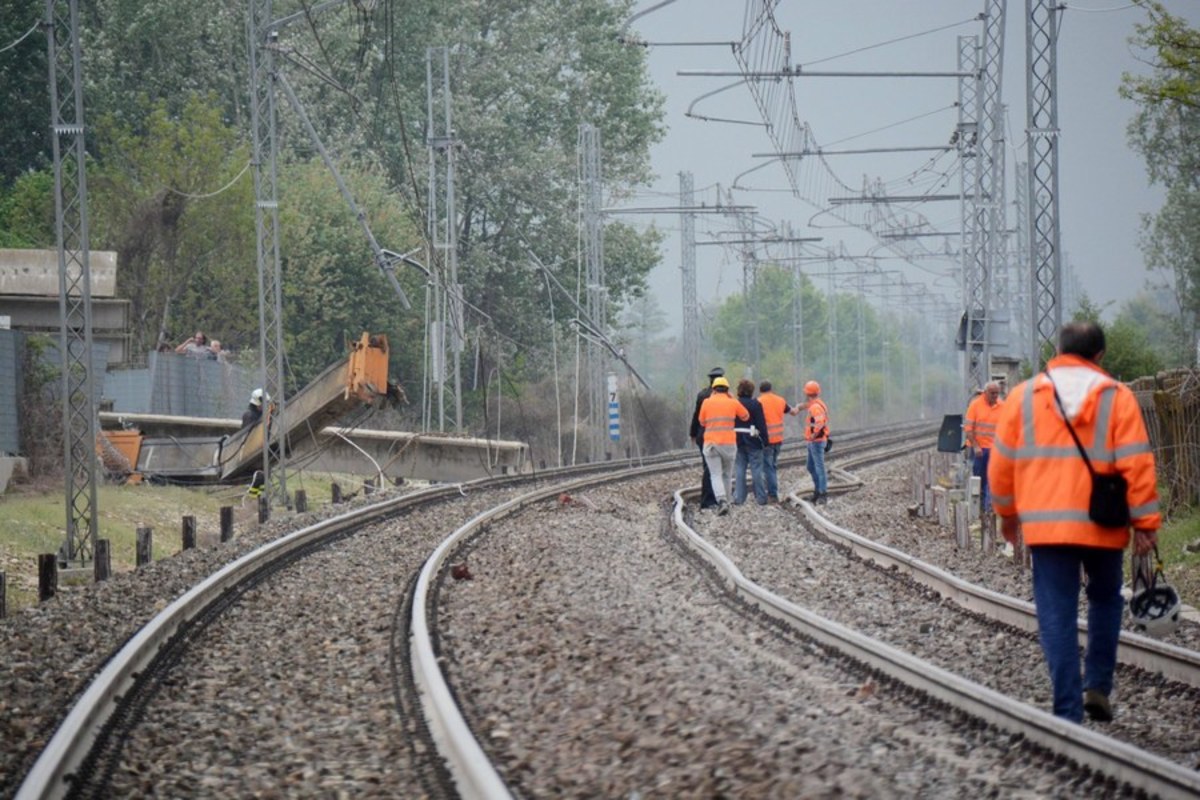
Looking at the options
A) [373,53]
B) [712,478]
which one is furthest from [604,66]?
[712,478]

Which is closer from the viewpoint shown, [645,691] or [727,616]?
[645,691]

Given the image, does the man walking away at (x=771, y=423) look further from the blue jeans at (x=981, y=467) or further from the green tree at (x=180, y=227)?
the green tree at (x=180, y=227)

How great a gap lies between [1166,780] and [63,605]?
11.1 metres

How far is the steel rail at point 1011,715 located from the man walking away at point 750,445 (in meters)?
10.3

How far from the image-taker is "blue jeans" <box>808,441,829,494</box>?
2433cm

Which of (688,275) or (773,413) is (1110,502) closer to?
(773,413)

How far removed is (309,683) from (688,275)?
47.4m

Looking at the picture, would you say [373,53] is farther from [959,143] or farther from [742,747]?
[742,747]

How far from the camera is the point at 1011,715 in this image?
790cm

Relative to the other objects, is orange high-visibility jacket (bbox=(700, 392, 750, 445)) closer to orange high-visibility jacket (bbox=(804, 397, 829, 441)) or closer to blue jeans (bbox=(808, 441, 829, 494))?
orange high-visibility jacket (bbox=(804, 397, 829, 441))

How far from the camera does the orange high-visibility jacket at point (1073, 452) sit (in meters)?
7.66

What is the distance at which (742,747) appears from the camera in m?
7.24

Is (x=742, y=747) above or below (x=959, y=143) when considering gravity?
below

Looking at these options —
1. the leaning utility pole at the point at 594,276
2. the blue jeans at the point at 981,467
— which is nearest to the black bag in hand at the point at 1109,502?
the blue jeans at the point at 981,467
